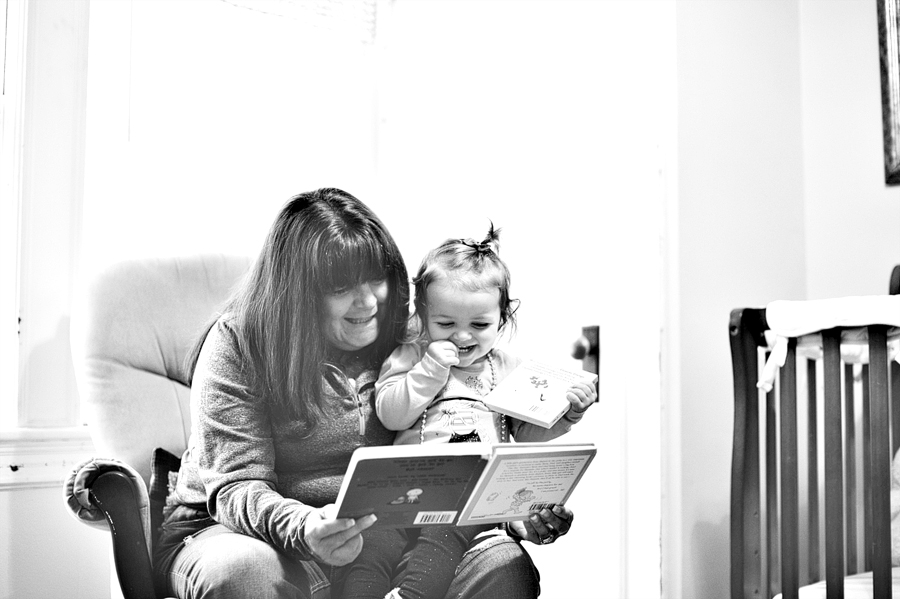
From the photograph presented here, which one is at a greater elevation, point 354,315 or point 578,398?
point 354,315

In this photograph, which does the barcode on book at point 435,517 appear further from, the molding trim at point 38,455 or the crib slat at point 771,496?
Answer: the molding trim at point 38,455

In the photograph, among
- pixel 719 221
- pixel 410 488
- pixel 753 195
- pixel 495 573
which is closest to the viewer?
pixel 410 488

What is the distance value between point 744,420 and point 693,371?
9.9 inches

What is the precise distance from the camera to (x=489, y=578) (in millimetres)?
1316

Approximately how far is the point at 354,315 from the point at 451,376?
0.20m

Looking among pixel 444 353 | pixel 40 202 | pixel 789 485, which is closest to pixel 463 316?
pixel 444 353

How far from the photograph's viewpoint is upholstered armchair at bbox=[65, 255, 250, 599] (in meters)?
1.52

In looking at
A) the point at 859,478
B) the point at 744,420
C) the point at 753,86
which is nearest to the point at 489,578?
the point at 744,420

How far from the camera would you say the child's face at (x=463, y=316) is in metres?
1.42

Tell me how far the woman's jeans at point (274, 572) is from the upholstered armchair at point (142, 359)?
14 centimetres

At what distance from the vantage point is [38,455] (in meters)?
1.86

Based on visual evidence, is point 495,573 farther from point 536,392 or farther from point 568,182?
point 568,182

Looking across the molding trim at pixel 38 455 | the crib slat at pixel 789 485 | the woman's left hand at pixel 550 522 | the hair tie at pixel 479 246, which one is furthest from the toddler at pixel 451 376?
the molding trim at pixel 38 455

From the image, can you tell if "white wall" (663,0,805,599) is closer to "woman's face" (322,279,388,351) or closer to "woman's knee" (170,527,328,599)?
"woman's face" (322,279,388,351)
